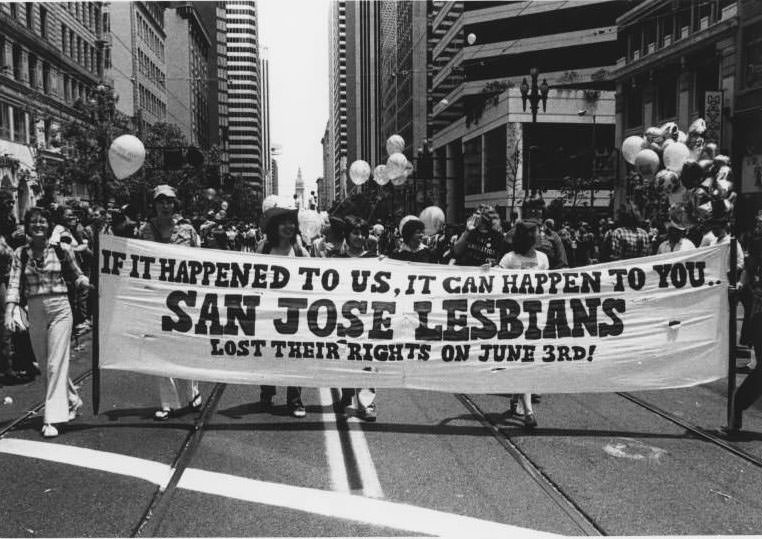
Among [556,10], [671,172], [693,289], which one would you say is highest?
[556,10]

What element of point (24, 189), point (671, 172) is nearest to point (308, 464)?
point (671, 172)

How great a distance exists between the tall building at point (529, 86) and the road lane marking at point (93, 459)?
1419 inches

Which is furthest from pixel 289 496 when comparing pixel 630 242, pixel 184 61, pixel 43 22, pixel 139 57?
pixel 184 61

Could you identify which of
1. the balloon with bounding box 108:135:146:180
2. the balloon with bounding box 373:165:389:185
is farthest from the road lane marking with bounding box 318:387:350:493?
the balloon with bounding box 373:165:389:185

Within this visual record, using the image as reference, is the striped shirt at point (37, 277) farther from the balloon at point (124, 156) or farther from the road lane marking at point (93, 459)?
the balloon at point (124, 156)

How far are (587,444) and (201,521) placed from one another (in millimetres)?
3083

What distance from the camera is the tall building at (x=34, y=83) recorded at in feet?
128

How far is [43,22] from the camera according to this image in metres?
46.5

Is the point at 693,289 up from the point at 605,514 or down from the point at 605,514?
up

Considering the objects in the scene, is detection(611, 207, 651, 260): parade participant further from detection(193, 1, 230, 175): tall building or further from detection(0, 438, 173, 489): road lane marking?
detection(193, 1, 230, 175): tall building

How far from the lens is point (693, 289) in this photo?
6.48m

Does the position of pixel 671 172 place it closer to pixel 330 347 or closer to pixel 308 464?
pixel 330 347

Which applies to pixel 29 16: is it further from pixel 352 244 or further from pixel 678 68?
pixel 352 244

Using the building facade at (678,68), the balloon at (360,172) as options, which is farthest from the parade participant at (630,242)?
the building facade at (678,68)
